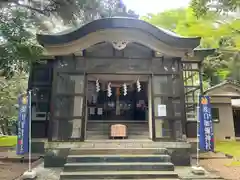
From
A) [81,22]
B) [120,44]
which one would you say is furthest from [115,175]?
[81,22]

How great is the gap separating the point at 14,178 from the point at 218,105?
39.9 ft

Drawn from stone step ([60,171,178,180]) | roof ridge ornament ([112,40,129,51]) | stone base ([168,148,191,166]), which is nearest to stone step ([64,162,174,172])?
stone step ([60,171,178,180])

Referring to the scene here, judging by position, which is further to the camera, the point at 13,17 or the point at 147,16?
the point at 147,16

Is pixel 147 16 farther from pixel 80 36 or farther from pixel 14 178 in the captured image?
pixel 14 178

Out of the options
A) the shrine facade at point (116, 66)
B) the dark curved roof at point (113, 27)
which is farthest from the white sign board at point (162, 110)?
the dark curved roof at point (113, 27)

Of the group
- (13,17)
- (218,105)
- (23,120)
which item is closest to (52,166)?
(23,120)

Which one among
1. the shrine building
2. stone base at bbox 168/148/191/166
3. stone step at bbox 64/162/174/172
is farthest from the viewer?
the shrine building

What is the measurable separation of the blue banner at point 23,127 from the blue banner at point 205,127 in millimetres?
4902

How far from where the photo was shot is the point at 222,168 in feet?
21.7

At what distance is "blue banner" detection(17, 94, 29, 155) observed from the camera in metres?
5.79

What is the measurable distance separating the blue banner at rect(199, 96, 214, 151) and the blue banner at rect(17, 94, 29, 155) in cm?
490

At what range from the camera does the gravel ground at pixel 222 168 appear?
5.81m

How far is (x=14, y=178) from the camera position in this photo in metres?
5.63

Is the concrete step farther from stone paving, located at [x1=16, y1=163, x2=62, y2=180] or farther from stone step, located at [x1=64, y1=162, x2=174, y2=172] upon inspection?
stone paving, located at [x1=16, y1=163, x2=62, y2=180]
